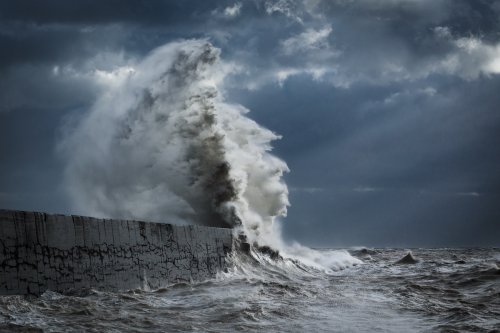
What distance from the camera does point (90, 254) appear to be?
693 centimetres

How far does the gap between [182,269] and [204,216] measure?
654cm

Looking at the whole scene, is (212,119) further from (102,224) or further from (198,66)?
(102,224)

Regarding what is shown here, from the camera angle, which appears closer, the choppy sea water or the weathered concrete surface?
the choppy sea water

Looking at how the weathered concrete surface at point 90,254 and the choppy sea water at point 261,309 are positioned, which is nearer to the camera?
the choppy sea water at point 261,309

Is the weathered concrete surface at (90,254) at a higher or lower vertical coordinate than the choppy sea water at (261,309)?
higher

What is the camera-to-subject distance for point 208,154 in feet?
53.3

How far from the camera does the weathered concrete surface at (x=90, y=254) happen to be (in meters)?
5.75

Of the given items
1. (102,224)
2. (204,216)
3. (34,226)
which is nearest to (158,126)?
(204,216)

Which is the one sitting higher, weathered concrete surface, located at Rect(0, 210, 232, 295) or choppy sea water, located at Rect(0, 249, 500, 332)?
weathered concrete surface, located at Rect(0, 210, 232, 295)

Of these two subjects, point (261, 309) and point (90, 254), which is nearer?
point (261, 309)

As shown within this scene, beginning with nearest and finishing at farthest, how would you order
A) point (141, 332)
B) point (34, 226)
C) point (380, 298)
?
point (141, 332) → point (34, 226) → point (380, 298)

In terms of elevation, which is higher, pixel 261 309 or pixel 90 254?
pixel 90 254

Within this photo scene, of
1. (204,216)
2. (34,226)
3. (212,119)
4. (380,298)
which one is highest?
(212,119)

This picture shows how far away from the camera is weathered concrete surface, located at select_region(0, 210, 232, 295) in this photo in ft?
18.9
